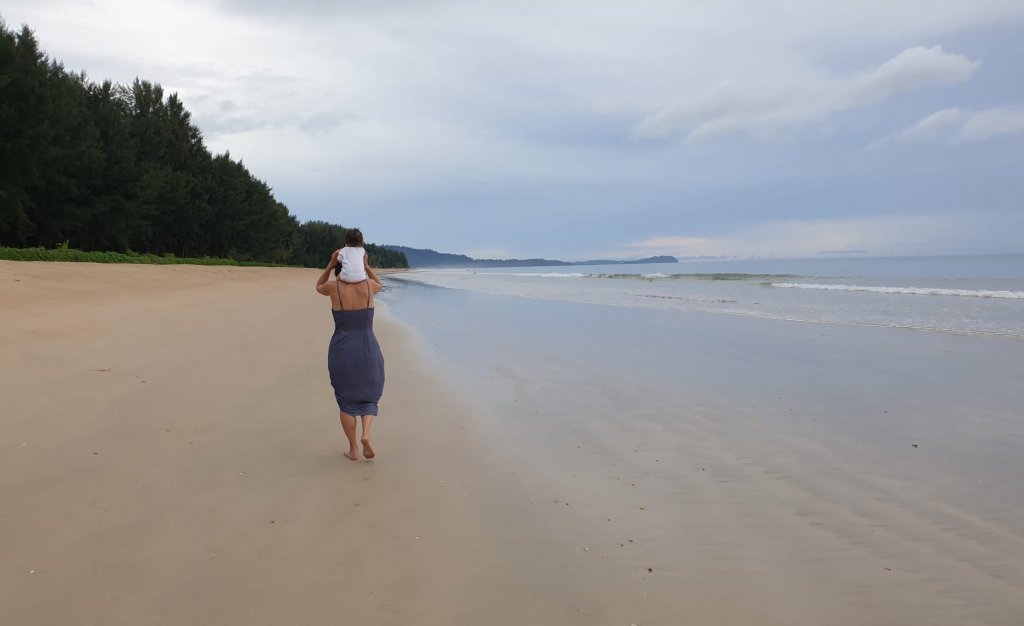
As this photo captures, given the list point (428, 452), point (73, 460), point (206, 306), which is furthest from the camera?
point (206, 306)

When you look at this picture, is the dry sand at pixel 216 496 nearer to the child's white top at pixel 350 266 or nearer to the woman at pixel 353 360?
the woman at pixel 353 360

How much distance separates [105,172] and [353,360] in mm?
41447

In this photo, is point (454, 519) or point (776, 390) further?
point (776, 390)

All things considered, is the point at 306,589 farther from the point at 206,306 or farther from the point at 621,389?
the point at 206,306

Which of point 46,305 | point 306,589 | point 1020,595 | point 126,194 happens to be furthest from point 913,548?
point 126,194

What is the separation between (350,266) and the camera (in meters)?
4.95

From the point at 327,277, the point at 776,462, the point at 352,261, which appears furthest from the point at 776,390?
the point at 327,277

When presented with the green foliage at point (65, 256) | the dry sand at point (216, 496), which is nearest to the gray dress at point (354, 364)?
the dry sand at point (216, 496)

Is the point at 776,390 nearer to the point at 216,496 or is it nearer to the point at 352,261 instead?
the point at 352,261

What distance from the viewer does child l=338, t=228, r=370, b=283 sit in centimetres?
495

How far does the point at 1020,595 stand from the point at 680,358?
7.24m

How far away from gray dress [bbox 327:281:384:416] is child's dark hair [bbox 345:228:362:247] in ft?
1.12

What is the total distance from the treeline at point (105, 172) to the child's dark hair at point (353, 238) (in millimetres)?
31934

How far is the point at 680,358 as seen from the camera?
402 inches
